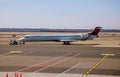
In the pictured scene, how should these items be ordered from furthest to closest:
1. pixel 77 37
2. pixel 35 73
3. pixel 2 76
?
pixel 77 37, pixel 35 73, pixel 2 76

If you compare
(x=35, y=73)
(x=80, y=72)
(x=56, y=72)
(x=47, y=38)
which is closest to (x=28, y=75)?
(x=35, y=73)

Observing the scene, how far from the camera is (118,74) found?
28.8 meters

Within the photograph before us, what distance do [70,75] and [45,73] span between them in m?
2.81

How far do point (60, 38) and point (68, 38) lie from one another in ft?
7.56

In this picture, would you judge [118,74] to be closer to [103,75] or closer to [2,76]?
[103,75]

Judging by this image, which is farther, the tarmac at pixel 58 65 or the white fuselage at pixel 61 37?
the white fuselage at pixel 61 37

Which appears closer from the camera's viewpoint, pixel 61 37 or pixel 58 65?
pixel 58 65

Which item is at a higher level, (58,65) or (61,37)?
(58,65)

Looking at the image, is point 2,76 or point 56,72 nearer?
point 2,76

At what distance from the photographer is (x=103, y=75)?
28125 millimetres

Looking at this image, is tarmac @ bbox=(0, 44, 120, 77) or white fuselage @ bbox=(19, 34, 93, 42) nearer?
tarmac @ bbox=(0, 44, 120, 77)

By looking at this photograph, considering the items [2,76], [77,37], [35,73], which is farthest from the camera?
[77,37]

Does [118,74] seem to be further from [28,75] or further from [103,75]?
[28,75]

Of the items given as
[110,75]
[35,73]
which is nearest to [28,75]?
[35,73]
